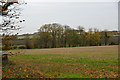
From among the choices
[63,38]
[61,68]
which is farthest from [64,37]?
[61,68]

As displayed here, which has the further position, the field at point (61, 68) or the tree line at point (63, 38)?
the tree line at point (63, 38)

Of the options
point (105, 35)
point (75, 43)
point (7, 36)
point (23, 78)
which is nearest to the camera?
point (23, 78)

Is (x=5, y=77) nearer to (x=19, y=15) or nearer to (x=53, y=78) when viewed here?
(x=53, y=78)

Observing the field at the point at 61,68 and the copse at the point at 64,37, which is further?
the copse at the point at 64,37

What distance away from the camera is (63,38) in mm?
66812

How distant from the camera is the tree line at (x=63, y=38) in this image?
5832 centimetres

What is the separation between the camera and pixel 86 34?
78.8 metres

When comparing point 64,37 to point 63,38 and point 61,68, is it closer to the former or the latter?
point 63,38

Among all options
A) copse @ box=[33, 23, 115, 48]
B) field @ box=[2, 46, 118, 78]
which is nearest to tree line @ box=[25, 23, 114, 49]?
copse @ box=[33, 23, 115, 48]

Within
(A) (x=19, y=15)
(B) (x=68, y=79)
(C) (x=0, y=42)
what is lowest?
(B) (x=68, y=79)

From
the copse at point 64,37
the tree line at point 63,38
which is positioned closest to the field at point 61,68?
the tree line at point 63,38

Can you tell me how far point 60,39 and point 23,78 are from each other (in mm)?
57405

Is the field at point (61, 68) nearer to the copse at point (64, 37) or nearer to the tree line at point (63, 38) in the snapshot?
the tree line at point (63, 38)

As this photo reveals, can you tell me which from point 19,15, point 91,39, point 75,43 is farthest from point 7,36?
point 91,39
